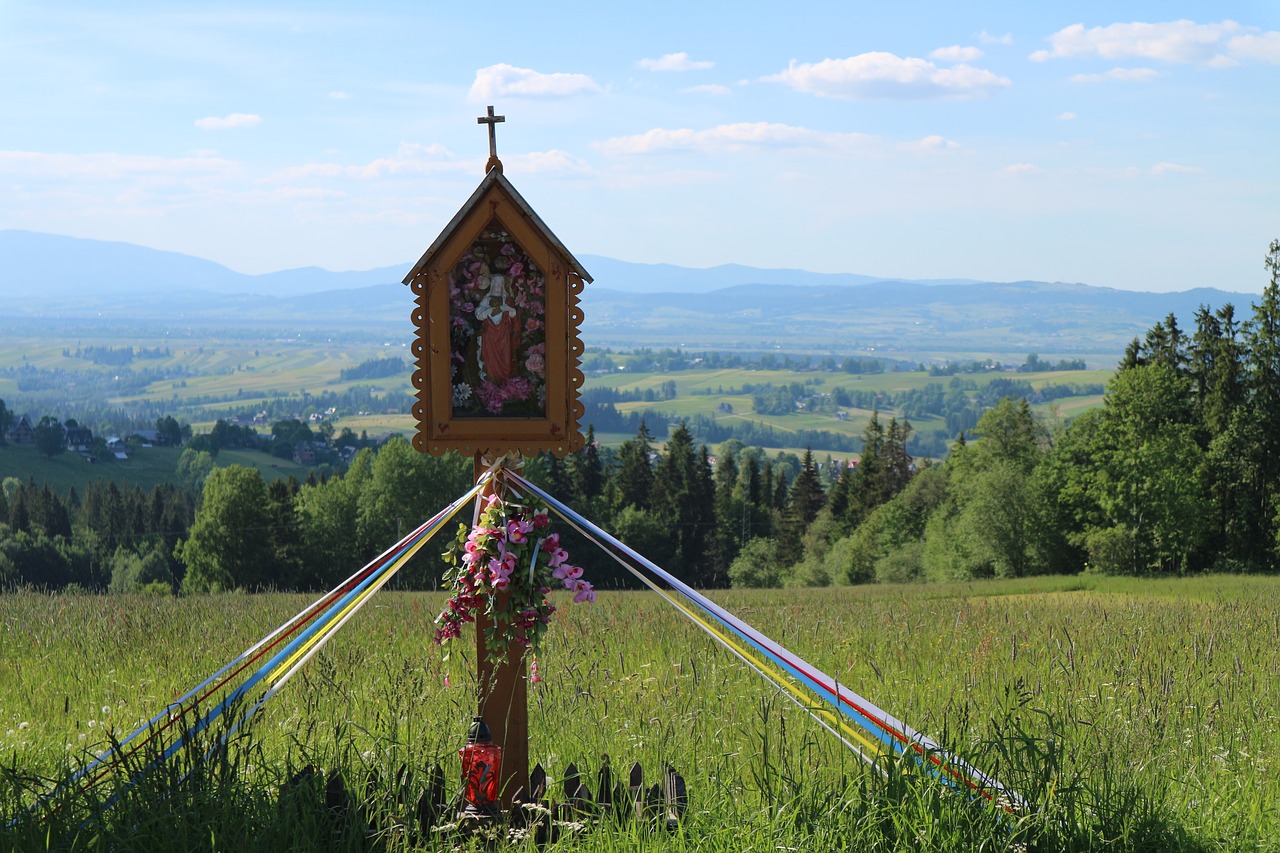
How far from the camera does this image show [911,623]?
34.8 ft

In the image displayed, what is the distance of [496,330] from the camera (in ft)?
17.9

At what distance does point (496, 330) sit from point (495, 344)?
0.07m

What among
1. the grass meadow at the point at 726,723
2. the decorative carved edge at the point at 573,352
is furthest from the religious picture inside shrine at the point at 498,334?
the grass meadow at the point at 726,723

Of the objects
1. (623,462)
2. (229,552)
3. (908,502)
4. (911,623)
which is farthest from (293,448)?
(911,623)

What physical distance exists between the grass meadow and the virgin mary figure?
180cm

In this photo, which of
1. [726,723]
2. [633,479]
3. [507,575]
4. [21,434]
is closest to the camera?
[507,575]

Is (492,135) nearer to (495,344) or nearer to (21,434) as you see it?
(495,344)

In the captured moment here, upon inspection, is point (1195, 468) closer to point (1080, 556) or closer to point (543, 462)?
point (1080, 556)

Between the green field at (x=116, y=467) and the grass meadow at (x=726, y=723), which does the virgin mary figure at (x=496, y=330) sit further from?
the green field at (x=116, y=467)

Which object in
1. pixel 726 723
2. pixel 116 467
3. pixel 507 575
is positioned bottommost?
pixel 116 467

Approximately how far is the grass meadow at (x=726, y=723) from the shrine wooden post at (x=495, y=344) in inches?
40.9

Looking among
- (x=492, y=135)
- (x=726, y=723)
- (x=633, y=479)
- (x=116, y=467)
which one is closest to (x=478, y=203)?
(x=492, y=135)

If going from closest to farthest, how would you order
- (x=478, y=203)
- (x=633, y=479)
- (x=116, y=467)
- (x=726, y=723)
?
1. (x=478, y=203)
2. (x=726, y=723)
3. (x=633, y=479)
4. (x=116, y=467)

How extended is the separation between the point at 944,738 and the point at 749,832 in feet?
3.92
